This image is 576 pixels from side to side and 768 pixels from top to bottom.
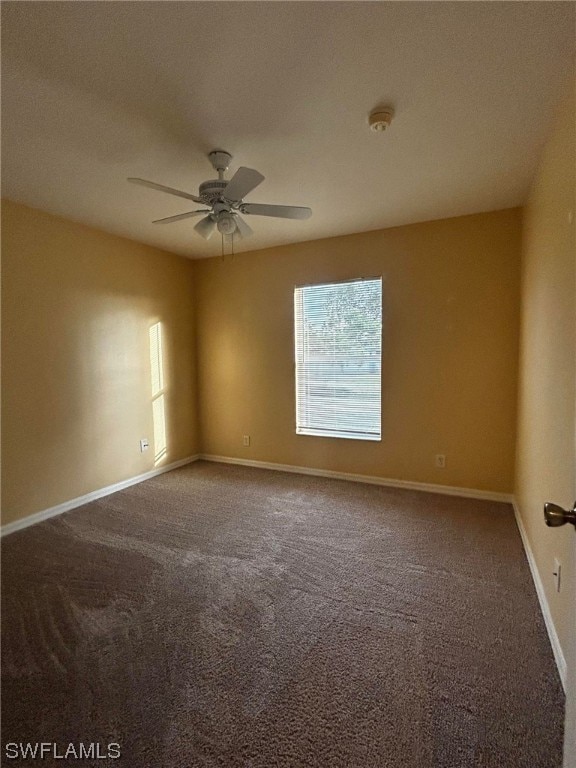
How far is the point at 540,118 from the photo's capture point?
A: 1856 millimetres

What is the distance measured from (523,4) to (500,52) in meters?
0.20

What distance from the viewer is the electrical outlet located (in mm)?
1537

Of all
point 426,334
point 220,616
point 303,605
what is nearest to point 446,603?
point 303,605

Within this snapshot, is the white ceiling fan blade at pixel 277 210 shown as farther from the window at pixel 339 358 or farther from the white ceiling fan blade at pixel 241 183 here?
the window at pixel 339 358

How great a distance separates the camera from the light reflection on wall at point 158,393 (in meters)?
4.09

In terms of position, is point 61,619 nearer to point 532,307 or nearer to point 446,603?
point 446,603

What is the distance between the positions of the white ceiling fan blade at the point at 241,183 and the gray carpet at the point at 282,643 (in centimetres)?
230

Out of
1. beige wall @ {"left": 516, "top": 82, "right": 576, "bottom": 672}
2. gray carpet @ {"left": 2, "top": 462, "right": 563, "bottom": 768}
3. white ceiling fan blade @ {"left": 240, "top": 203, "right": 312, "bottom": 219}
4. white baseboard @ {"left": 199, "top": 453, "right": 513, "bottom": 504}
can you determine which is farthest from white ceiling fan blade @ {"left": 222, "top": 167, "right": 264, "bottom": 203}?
white baseboard @ {"left": 199, "top": 453, "right": 513, "bottom": 504}

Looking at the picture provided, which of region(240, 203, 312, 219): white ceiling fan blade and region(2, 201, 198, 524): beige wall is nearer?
region(240, 203, 312, 219): white ceiling fan blade

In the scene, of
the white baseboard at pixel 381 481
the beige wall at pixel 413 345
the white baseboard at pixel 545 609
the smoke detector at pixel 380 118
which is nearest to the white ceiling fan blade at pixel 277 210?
the smoke detector at pixel 380 118

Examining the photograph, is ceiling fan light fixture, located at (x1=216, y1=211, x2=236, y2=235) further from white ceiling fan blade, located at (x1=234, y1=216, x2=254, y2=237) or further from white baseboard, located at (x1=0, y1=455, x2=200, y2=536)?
white baseboard, located at (x1=0, y1=455, x2=200, y2=536)

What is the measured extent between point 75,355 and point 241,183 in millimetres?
2318
